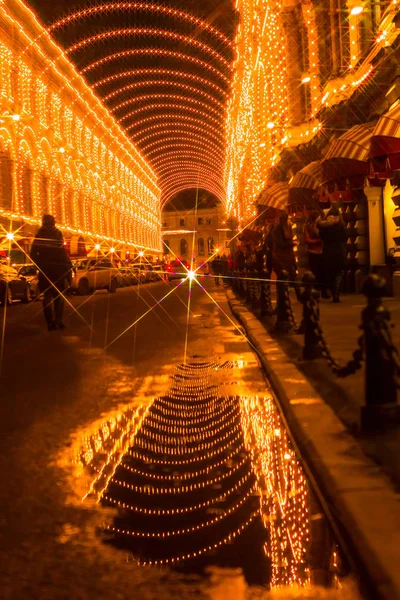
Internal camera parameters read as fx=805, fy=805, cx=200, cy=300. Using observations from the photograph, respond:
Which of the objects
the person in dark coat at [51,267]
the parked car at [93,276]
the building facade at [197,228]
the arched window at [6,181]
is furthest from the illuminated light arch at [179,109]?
the building facade at [197,228]

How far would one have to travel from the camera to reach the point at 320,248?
17.5m

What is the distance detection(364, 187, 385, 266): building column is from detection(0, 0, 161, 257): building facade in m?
14.9

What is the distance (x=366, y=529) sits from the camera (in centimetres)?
332

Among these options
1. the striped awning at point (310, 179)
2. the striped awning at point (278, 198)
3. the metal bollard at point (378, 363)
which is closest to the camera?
the metal bollard at point (378, 363)

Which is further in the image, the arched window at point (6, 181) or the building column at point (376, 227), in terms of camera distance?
the arched window at point (6, 181)

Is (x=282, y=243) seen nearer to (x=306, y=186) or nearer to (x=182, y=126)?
(x=306, y=186)

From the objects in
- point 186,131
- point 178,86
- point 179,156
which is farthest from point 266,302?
point 179,156

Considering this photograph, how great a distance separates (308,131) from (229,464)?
26.3 meters

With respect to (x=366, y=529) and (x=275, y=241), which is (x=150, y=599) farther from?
(x=275, y=241)

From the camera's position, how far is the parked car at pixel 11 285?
2389 cm

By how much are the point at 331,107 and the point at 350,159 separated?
7.26 metres

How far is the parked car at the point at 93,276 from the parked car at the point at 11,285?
507cm

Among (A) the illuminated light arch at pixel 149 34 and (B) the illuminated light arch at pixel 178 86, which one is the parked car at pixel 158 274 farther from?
(A) the illuminated light arch at pixel 149 34

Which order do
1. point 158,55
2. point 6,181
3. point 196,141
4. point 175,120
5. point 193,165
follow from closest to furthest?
point 6,181 → point 158,55 → point 175,120 → point 196,141 → point 193,165
